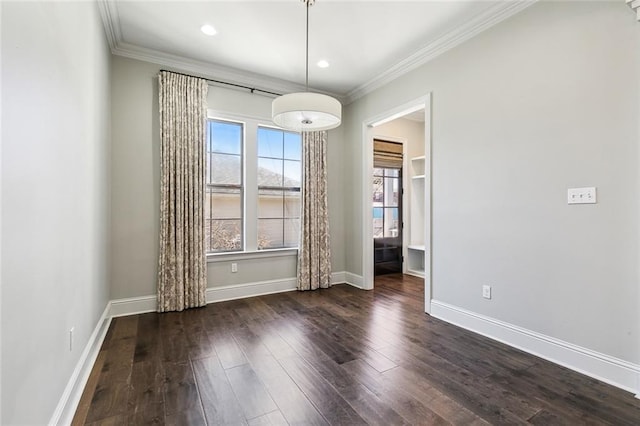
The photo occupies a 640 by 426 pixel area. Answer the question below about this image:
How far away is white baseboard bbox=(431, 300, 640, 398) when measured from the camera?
206 centimetres

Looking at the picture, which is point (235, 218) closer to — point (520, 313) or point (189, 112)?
point (189, 112)

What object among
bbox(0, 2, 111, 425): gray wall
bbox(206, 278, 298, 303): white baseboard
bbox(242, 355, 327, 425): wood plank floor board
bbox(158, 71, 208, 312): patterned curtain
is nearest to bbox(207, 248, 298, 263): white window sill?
bbox(158, 71, 208, 312): patterned curtain

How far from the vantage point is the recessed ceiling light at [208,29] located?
10.0 ft

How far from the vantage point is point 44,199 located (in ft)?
4.64

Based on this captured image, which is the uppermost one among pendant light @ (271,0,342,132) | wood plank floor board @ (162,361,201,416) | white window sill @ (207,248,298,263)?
pendant light @ (271,0,342,132)

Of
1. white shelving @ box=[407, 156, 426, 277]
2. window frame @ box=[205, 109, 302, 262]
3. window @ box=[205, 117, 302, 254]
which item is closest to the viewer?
window @ box=[205, 117, 302, 254]

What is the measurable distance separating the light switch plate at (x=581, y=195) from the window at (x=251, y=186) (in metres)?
3.27

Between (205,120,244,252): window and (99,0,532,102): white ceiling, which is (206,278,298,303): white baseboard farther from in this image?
(99,0,532,102): white ceiling

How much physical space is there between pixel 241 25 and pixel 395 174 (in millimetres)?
3859

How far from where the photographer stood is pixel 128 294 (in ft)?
11.4

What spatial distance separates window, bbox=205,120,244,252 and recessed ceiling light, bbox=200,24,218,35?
1.16 meters

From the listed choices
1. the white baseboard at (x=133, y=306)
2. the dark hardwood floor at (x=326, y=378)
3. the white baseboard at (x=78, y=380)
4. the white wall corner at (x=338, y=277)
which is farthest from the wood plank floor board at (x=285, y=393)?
the white wall corner at (x=338, y=277)

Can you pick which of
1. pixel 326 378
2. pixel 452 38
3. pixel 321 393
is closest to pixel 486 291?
pixel 326 378

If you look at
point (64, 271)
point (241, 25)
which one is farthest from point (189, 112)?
point (64, 271)
